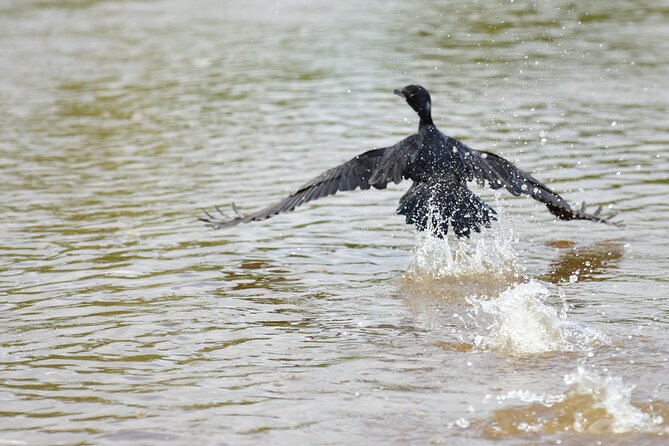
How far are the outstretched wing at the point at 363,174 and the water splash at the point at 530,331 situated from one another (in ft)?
5.14

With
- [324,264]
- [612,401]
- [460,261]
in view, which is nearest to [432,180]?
[460,261]

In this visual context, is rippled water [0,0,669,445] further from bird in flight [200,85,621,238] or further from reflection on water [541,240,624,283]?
bird in flight [200,85,621,238]

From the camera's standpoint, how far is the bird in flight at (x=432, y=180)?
7.33 m

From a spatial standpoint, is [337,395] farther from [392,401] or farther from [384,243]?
[384,243]

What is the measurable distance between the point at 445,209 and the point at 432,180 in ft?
0.88

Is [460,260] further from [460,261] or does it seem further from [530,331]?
[530,331]

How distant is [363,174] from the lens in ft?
25.4

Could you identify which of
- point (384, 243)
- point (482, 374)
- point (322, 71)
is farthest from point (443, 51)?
point (482, 374)

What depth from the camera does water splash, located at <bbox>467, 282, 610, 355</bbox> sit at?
589 centimetres

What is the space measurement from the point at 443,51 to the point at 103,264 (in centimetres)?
1021

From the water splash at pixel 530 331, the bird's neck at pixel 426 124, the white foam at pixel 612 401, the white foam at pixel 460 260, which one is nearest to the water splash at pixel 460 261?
the white foam at pixel 460 260

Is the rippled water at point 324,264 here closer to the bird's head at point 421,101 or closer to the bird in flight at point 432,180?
the bird in flight at point 432,180

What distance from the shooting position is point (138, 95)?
15.5 meters

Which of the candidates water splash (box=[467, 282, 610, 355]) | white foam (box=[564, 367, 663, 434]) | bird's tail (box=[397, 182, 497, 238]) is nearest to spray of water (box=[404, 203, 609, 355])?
water splash (box=[467, 282, 610, 355])
